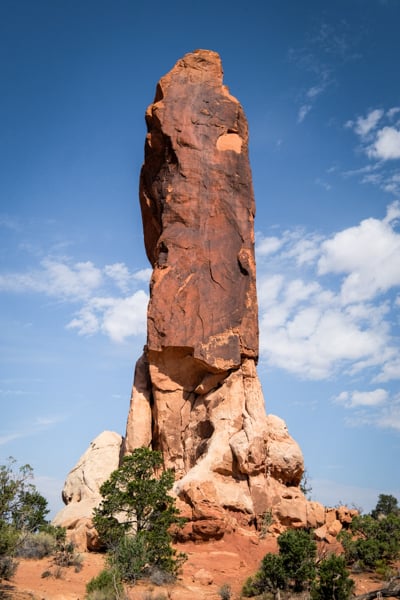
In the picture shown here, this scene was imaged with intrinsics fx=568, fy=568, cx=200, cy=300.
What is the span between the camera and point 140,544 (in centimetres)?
1485

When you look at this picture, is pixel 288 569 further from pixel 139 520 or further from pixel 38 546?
pixel 38 546

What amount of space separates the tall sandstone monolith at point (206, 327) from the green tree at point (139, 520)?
6.84 ft

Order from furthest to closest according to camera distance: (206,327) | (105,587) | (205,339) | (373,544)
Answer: (206,327) → (205,339) → (373,544) → (105,587)

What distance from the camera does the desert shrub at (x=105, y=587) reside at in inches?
491

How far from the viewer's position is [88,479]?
78.3ft

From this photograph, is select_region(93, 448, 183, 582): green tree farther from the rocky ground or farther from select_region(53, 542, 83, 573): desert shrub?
select_region(53, 542, 83, 573): desert shrub

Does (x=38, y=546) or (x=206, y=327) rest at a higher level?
(x=206, y=327)

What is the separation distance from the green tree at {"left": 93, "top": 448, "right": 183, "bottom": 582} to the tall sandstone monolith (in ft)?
6.84

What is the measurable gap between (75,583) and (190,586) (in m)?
2.96

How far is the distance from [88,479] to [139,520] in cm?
779

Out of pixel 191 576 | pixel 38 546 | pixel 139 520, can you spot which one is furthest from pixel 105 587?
pixel 38 546

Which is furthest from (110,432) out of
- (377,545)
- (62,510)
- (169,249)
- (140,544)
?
(377,545)

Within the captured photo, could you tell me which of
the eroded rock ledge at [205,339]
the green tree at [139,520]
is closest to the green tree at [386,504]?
the eroded rock ledge at [205,339]

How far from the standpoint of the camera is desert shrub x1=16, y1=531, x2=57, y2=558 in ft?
56.3
